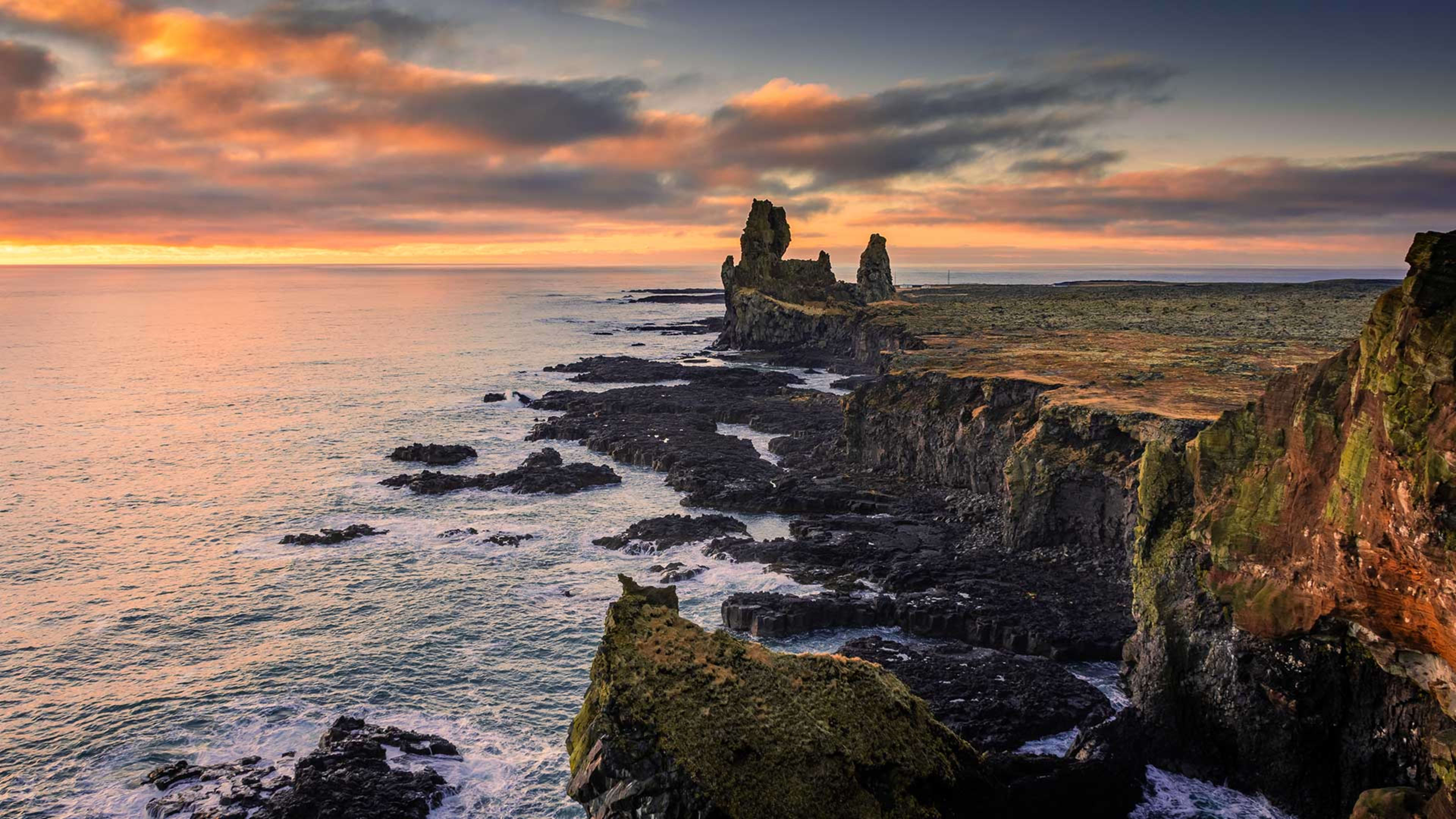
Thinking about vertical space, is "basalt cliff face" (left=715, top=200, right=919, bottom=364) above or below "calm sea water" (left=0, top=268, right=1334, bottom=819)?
above

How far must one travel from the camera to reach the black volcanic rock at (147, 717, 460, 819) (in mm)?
25750

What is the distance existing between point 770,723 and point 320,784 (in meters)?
16.3

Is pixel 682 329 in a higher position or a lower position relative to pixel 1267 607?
higher

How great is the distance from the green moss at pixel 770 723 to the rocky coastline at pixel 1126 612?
0.07m

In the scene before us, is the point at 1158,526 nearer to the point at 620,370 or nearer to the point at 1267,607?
the point at 1267,607

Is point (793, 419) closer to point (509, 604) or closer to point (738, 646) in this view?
point (509, 604)

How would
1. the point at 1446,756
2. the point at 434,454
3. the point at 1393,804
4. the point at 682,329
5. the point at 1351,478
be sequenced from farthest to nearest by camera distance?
1. the point at 682,329
2. the point at 434,454
3. the point at 1351,478
4. the point at 1393,804
5. the point at 1446,756

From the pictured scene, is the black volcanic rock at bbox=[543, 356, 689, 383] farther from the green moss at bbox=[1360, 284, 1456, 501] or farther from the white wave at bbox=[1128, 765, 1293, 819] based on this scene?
the green moss at bbox=[1360, 284, 1456, 501]

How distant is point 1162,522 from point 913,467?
30963 millimetres

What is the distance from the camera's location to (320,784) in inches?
1048

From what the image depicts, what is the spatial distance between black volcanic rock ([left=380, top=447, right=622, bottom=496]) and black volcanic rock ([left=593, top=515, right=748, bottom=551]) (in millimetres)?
10719

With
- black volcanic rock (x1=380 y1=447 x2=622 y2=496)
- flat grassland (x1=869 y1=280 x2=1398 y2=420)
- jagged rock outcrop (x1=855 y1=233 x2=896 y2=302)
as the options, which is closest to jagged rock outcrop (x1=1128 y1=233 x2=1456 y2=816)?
flat grassland (x1=869 y1=280 x2=1398 y2=420)

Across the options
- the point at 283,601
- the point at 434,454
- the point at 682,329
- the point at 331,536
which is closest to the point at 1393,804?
the point at 283,601

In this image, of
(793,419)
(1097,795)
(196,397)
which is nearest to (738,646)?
(1097,795)
